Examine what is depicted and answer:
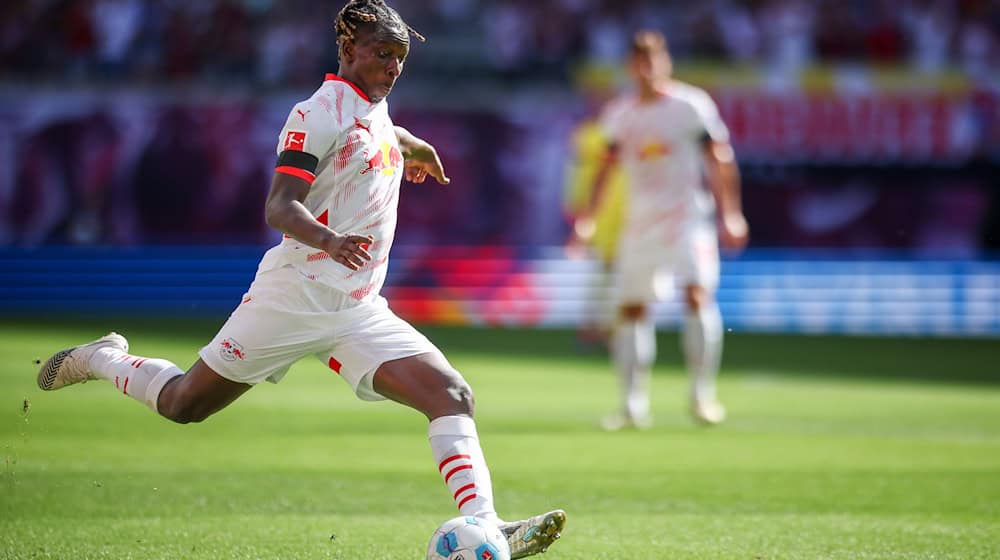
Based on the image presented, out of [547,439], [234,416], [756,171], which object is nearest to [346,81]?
[547,439]

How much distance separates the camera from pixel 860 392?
12727 millimetres

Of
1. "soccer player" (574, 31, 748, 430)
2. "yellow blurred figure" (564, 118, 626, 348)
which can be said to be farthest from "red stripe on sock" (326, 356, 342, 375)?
"yellow blurred figure" (564, 118, 626, 348)

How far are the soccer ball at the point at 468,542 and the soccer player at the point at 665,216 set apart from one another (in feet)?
17.4

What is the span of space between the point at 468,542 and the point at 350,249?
1050mm

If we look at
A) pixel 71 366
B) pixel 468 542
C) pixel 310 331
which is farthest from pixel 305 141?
pixel 71 366

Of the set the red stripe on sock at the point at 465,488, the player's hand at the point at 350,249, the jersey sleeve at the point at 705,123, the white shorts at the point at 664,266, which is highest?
the player's hand at the point at 350,249

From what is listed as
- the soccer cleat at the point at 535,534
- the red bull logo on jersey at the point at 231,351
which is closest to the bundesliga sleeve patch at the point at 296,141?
the red bull logo on jersey at the point at 231,351

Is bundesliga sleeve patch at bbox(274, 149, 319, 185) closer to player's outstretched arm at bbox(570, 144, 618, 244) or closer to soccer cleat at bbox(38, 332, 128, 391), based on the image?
soccer cleat at bbox(38, 332, 128, 391)

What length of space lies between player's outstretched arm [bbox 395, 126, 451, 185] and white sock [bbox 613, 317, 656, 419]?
440cm

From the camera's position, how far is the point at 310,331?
535cm

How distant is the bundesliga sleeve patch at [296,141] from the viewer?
511 cm

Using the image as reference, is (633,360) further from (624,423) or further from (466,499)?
(466,499)

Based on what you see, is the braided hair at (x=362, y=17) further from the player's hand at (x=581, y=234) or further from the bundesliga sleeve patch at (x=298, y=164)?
the player's hand at (x=581, y=234)

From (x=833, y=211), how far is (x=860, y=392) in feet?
42.1
